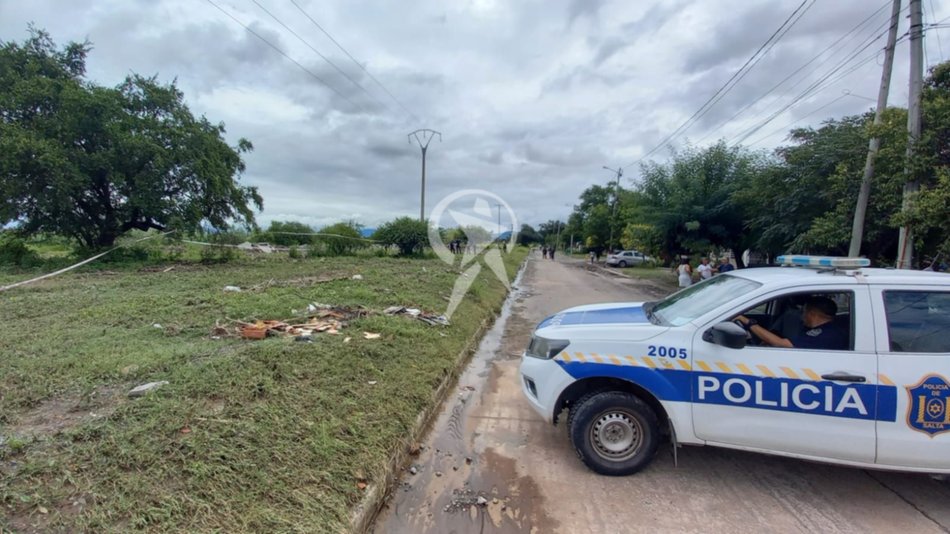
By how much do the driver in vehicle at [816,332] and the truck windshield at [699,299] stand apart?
0.77 ft

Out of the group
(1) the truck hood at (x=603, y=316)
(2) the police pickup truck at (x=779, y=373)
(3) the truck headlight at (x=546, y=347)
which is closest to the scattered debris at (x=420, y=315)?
(1) the truck hood at (x=603, y=316)

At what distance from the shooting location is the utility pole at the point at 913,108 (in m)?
7.71

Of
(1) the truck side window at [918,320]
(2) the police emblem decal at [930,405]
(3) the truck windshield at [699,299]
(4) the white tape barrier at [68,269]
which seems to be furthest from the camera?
(4) the white tape barrier at [68,269]

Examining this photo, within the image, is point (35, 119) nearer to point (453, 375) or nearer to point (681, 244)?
point (453, 375)

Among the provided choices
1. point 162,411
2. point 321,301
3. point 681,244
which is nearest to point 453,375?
point 162,411

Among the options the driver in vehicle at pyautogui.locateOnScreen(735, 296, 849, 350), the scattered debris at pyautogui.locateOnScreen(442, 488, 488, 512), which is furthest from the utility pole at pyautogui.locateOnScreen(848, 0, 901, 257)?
the scattered debris at pyautogui.locateOnScreen(442, 488, 488, 512)

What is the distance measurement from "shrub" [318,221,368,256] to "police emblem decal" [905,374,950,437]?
24.7m

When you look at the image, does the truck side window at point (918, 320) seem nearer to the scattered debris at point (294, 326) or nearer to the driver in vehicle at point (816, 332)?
the driver in vehicle at point (816, 332)

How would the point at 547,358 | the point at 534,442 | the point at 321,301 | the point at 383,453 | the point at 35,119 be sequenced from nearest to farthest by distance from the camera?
1. the point at 383,453
2. the point at 547,358
3. the point at 534,442
4. the point at 321,301
5. the point at 35,119

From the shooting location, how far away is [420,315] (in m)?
8.05

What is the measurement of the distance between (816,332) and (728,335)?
0.80 m

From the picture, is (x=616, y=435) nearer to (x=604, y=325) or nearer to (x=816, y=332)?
(x=604, y=325)

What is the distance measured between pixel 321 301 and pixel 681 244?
1672cm

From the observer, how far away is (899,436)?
2750 millimetres
